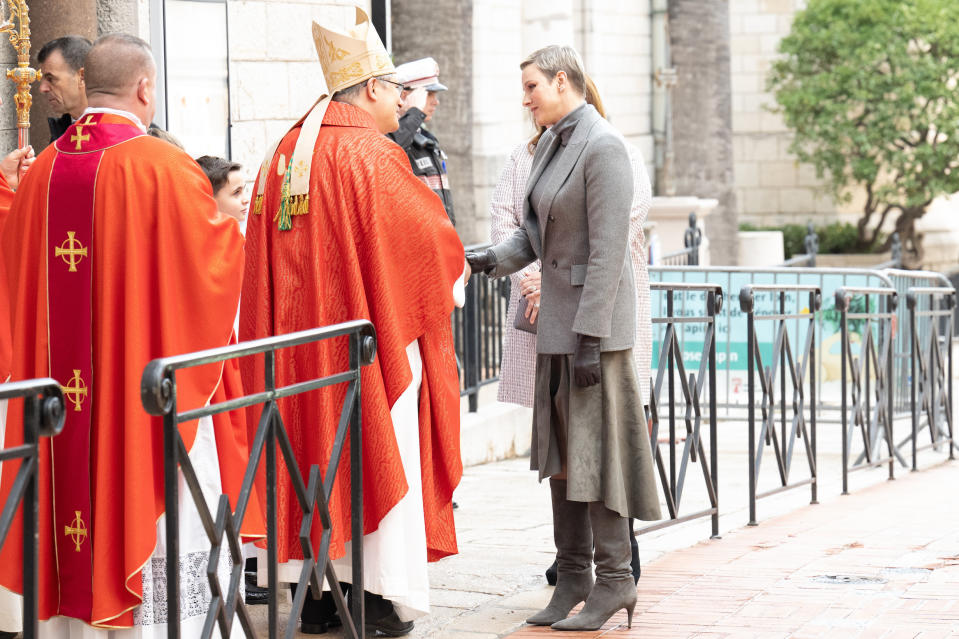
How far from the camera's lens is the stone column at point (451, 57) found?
13.4 meters

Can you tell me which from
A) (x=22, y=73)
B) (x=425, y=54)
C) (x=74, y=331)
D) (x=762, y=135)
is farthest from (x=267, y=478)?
(x=762, y=135)

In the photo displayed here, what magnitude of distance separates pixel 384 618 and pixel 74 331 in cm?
133

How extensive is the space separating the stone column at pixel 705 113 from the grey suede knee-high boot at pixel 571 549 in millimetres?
16244

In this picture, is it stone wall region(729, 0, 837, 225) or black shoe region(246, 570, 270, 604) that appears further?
stone wall region(729, 0, 837, 225)

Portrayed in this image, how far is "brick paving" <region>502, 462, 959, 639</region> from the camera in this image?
185 inches

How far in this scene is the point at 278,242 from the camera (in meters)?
4.59

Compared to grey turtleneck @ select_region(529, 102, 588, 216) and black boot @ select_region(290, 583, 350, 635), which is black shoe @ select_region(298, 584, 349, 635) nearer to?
black boot @ select_region(290, 583, 350, 635)

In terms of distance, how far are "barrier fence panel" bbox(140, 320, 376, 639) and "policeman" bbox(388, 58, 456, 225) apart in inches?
110

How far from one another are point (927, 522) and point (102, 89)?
4287 millimetres

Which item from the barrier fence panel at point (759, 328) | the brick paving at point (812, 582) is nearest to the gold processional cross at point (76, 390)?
the brick paving at point (812, 582)

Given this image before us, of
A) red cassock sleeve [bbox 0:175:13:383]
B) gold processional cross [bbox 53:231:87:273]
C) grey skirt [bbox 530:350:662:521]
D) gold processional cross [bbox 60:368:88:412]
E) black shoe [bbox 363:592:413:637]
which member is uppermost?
gold processional cross [bbox 53:231:87:273]

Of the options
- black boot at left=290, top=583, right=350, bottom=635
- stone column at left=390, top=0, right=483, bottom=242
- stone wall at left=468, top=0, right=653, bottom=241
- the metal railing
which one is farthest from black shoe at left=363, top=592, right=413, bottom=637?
stone column at left=390, top=0, right=483, bottom=242

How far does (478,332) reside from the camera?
367 inches

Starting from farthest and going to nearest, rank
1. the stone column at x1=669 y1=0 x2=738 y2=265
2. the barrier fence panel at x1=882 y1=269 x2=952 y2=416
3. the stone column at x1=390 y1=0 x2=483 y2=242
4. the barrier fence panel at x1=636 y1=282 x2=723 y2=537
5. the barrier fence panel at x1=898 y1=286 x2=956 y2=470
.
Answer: the stone column at x1=669 y1=0 x2=738 y2=265, the stone column at x1=390 y1=0 x2=483 y2=242, the barrier fence panel at x1=882 y1=269 x2=952 y2=416, the barrier fence panel at x1=898 y1=286 x2=956 y2=470, the barrier fence panel at x1=636 y1=282 x2=723 y2=537
